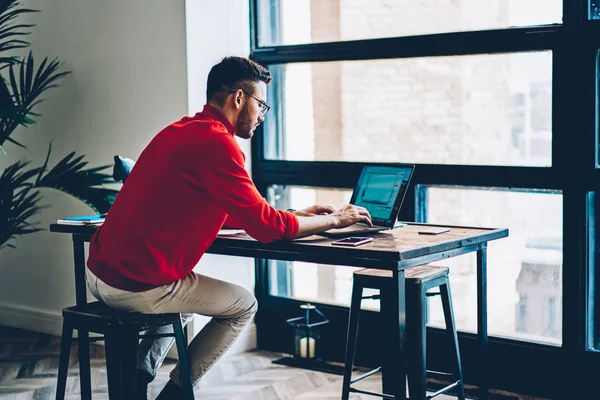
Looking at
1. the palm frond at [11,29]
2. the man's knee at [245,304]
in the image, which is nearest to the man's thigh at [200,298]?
the man's knee at [245,304]

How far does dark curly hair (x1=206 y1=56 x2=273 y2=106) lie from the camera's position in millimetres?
3162

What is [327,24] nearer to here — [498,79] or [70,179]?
[498,79]

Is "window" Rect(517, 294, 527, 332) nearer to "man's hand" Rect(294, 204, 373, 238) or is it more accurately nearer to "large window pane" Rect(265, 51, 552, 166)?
"large window pane" Rect(265, 51, 552, 166)

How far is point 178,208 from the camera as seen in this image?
301 cm

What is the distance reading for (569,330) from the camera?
375 centimetres

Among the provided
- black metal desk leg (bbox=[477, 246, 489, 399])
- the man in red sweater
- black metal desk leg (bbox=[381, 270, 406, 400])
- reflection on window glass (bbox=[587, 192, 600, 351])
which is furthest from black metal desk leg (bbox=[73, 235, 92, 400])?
reflection on window glass (bbox=[587, 192, 600, 351])

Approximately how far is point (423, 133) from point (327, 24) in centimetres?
77

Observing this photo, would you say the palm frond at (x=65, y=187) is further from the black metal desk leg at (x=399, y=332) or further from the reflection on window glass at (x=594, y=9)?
the reflection on window glass at (x=594, y=9)

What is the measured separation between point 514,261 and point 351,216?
110cm

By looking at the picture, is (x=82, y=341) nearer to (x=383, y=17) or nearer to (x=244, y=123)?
(x=244, y=123)

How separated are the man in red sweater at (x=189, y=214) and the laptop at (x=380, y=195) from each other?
0.39 feet

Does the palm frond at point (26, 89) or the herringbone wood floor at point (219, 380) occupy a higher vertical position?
the palm frond at point (26, 89)

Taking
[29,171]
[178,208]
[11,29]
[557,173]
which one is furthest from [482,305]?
[11,29]

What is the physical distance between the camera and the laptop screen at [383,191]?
3.33 m
